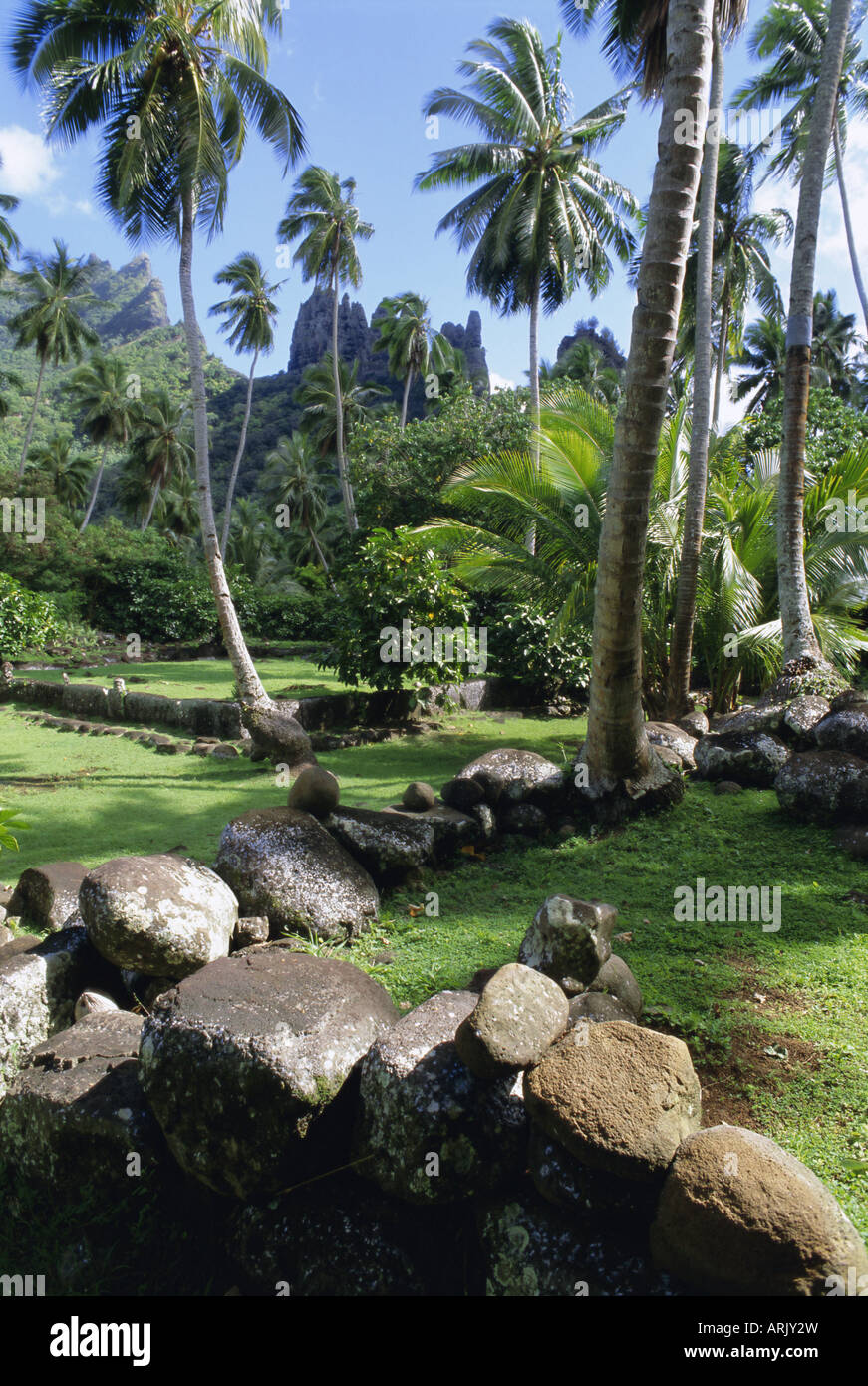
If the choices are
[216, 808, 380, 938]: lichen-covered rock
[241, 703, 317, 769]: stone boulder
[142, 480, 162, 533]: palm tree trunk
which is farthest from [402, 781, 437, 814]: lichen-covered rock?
[142, 480, 162, 533]: palm tree trunk

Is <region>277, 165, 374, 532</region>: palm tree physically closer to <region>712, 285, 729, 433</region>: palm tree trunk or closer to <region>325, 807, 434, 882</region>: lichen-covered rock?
<region>712, 285, 729, 433</region>: palm tree trunk

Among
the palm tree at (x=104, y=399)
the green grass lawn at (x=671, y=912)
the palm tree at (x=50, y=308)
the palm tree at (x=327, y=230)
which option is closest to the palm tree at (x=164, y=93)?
the green grass lawn at (x=671, y=912)

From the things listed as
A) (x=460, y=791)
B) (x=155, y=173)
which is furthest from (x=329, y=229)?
(x=460, y=791)

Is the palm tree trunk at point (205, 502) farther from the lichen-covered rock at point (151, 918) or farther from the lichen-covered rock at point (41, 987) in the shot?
the lichen-covered rock at point (151, 918)

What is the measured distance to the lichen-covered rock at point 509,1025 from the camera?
119 inches

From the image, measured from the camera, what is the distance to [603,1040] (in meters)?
2.97

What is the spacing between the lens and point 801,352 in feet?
31.5

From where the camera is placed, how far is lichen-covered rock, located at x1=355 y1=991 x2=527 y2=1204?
3.04 m

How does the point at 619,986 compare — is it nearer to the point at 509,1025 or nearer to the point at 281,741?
the point at 509,1025

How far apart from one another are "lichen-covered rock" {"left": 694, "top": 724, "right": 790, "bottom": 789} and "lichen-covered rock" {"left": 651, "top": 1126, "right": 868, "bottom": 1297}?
17.9ft

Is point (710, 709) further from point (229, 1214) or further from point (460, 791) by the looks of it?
point (229, 1214)

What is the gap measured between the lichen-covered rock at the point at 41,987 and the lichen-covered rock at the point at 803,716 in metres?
6.22

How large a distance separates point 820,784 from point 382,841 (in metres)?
3.46
